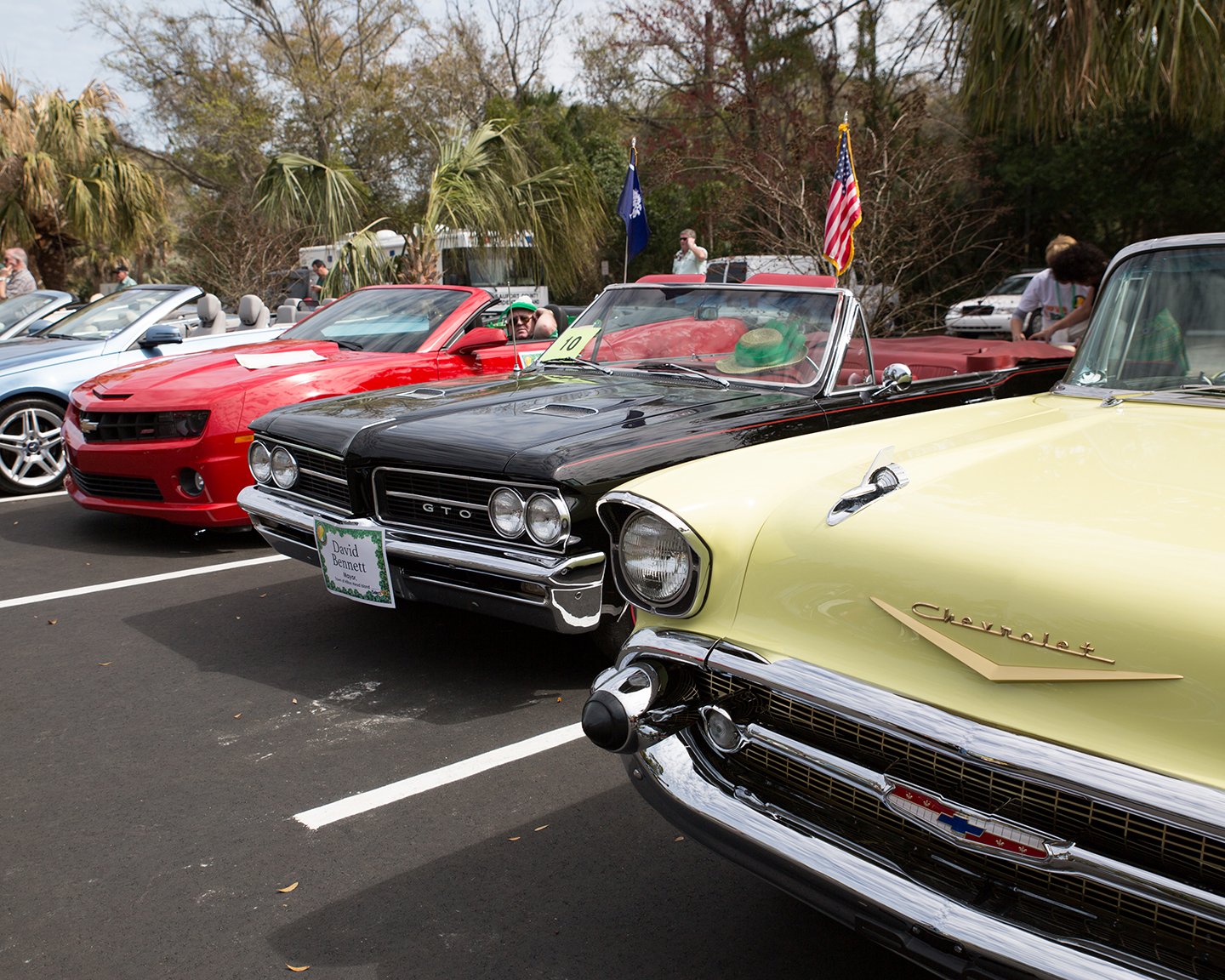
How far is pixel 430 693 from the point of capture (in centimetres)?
386

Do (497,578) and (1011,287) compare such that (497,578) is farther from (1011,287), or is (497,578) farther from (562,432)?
(1011,287)

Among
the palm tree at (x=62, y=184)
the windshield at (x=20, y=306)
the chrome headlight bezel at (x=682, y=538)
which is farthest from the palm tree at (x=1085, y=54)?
the palm tree at (x=62, y=184)

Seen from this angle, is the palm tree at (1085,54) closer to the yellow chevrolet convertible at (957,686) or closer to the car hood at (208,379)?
A: the car hood at (208,379)

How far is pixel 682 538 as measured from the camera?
2.19m

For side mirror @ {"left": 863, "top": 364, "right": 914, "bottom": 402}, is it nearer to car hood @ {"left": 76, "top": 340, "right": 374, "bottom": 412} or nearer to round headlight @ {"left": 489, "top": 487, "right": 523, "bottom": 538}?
round headlight @ {"left": 489, "top": 487, "right": 523, "bottom": 538}

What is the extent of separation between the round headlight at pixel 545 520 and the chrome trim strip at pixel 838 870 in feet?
4.15

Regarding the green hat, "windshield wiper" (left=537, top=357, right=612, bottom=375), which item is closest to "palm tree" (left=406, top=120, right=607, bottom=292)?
"windshield wiper" (left=537, top=357, right=612, bottom=375)

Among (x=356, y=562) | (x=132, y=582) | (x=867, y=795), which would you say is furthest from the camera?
(x=132, y=582)

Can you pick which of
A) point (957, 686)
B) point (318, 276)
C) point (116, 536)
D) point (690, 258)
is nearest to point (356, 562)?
point (957, 686)

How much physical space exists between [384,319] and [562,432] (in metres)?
3.37

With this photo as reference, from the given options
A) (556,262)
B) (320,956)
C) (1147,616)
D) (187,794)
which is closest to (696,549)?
(1147,616)

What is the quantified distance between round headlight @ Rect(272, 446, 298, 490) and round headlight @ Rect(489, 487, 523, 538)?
4.21 ft

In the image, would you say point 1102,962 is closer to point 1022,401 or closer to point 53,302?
point 1022,401

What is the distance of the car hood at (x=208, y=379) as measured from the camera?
5.57m
